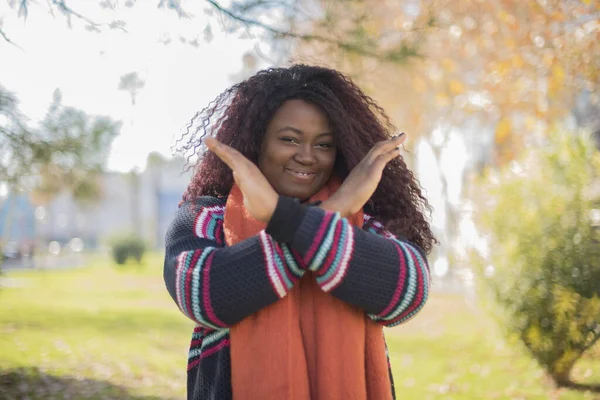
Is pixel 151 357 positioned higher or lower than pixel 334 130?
lower

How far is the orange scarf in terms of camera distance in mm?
1523

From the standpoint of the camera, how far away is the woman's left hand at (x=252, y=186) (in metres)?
1.48

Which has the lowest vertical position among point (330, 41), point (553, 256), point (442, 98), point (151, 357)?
point (151, 357)

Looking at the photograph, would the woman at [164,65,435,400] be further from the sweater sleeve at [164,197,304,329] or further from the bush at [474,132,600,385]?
the bush at [474,132,600,385]

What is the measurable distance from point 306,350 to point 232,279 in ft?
→ 0.98

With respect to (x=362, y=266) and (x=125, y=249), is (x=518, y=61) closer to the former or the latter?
(x=362, y=266)

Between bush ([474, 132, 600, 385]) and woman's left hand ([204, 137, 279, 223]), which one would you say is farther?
bush ([474, 132, 600, 385])

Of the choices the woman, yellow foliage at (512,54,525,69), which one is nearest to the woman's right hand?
the woman

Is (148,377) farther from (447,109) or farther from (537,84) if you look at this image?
(447,109)

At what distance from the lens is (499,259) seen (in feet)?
17.8

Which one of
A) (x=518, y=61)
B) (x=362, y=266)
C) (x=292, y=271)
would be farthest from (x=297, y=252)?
(x=518, y=61)

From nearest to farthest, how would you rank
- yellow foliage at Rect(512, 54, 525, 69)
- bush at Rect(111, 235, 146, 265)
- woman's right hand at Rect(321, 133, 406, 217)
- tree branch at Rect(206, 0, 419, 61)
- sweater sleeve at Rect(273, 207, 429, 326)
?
1. sweater sleeve at Rect(273, 207, 429, 326)
2. woman's right hand at Rect(321, 133, 406, 217)
3. tree branch at Rect(206, 0, 419, 61)
4. yellow foliage at Rect(512, 54, 525, 69)
5. bush at Rect(111, 235, 146, 265)

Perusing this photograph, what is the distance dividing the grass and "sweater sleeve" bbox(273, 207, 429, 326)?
11.3 ft

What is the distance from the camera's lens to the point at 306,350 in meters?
1.61
